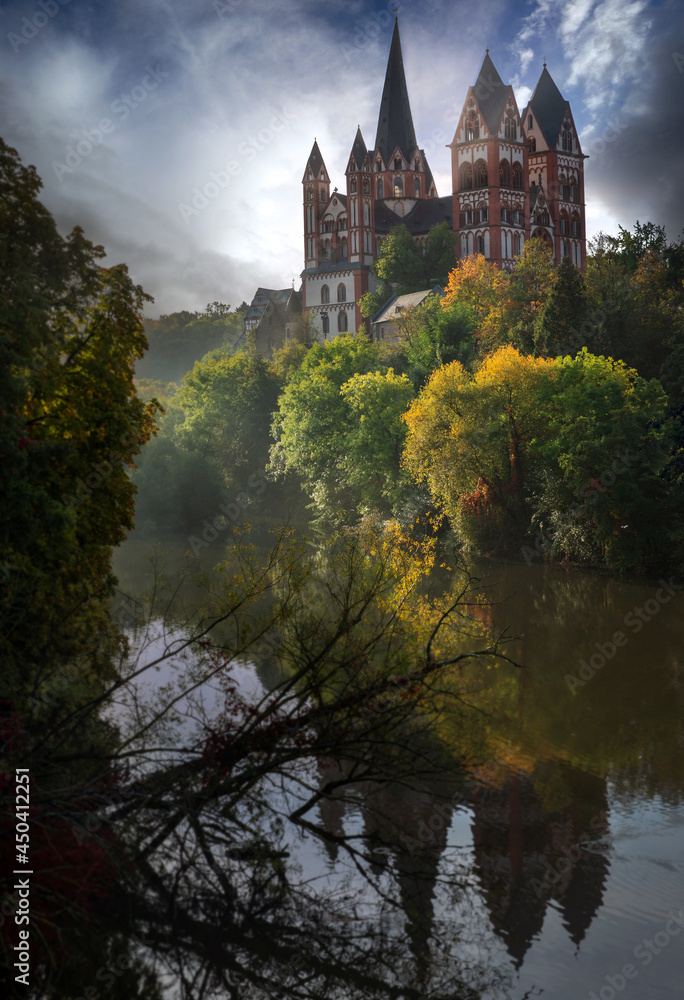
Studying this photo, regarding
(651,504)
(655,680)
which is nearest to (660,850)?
(655,680)

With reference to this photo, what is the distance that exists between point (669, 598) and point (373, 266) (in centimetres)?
5403

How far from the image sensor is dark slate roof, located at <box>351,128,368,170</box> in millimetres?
77688

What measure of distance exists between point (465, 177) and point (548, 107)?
12.4 meters

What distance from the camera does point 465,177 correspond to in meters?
73.2

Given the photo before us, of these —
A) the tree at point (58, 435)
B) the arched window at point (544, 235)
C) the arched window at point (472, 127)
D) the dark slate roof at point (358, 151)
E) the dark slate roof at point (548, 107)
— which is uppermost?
the dark slate roof at point (548, 107)

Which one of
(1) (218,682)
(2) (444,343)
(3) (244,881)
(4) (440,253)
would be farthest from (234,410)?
(3) (244,881)

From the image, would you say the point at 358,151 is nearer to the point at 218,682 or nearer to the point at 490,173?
the point at 490,173

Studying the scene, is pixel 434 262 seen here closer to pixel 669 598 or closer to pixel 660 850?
pixel 669 598

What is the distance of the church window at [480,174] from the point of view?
237 feet

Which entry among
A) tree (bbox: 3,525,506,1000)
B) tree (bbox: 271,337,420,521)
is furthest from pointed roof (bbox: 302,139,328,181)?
tree (bbox: 3,525,506,1000)

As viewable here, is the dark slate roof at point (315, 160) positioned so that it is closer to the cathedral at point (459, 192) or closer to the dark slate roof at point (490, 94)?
the cathedral at point (459, 192)

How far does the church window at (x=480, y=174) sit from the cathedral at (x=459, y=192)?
78mm

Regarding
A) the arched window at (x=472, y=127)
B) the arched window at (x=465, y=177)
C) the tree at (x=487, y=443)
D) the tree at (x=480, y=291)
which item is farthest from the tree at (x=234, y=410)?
the arched window at (x=472, y=127)

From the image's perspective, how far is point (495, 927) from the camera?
1059 centimetres
